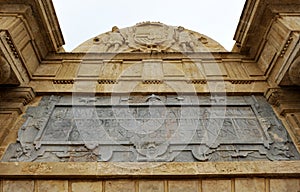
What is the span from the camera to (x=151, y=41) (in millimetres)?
7176

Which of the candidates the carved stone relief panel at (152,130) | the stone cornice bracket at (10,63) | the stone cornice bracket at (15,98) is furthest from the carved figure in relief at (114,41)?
the stone cornice bracket at (15,98)

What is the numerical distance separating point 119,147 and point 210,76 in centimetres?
260

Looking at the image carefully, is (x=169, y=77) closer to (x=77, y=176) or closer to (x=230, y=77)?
(x=230, y=77)

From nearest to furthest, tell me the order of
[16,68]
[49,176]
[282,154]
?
1. [49,176]
2. [282,154]
3. [16,68]

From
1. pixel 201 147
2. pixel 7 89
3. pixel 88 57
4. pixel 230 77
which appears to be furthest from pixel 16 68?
pixel 230 77

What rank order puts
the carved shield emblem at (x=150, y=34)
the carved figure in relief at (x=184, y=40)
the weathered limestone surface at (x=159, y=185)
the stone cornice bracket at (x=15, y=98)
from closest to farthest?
the weathered limestone surface at (x=159, y=185) → the stone cornice bracket at (x=15, y=98) → the carved figure in relief at (x=184, y=40) → the carved shield emblem at (x=150, y=34)

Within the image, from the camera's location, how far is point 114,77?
19.7 feet

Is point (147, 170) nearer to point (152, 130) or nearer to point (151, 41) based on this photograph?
point (152, 130)

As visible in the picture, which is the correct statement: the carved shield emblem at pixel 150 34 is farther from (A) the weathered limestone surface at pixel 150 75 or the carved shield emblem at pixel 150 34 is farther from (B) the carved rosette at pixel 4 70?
(B) the carved rosette at pixel 4 70

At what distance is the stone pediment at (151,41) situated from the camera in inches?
275

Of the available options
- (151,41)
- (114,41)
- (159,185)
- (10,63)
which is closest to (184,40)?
(151,41)

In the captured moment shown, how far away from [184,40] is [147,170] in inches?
161

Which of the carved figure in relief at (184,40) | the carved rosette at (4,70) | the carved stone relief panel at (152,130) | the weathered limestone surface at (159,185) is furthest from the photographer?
the carved figure in relief at (184,40)

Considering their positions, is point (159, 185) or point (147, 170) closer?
point (159, 185)
